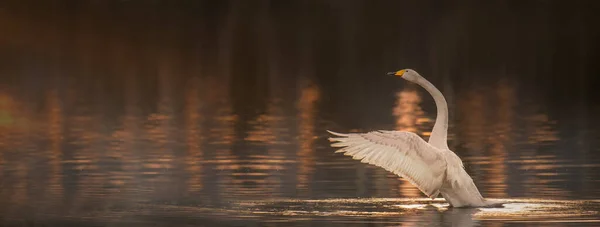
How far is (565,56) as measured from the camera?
60281 millimetres

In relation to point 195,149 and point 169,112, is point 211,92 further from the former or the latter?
point 195,149

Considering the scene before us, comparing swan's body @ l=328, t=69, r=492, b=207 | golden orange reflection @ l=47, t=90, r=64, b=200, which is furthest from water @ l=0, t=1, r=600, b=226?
swan's body @ l=328, t=69, r=492, b=207

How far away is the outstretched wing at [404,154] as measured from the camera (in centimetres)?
1697

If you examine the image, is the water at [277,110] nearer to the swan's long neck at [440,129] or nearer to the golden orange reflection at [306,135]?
the golden orange reflection at [306,135]

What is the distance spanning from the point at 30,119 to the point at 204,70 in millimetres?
22255

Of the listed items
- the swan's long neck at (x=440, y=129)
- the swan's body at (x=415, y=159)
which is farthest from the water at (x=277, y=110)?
the swan's long neck at (x=440, y=129)

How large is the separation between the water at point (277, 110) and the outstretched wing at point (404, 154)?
0.35 metres

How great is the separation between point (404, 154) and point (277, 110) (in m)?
17.1

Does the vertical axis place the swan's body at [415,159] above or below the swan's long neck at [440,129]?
below

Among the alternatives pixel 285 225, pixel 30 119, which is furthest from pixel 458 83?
pixel 285 225

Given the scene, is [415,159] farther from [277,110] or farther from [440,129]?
[277,110]

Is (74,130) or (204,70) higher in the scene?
(204,70)

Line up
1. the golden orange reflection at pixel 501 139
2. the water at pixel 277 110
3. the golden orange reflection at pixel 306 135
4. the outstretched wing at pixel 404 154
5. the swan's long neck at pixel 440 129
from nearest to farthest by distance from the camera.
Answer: the outstretched wing at pixel 404 154 < the water at pixel 277 110 < the swan's long neck at pixel 440 129 < the golden orange reflection at pixel 501 139 < the golden orange reflection at pixel 306 135

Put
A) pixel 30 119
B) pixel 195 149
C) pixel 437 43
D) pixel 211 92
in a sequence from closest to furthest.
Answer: pixel 195 149, pixel 30 119, pixel 211 92, pixel 437 43
